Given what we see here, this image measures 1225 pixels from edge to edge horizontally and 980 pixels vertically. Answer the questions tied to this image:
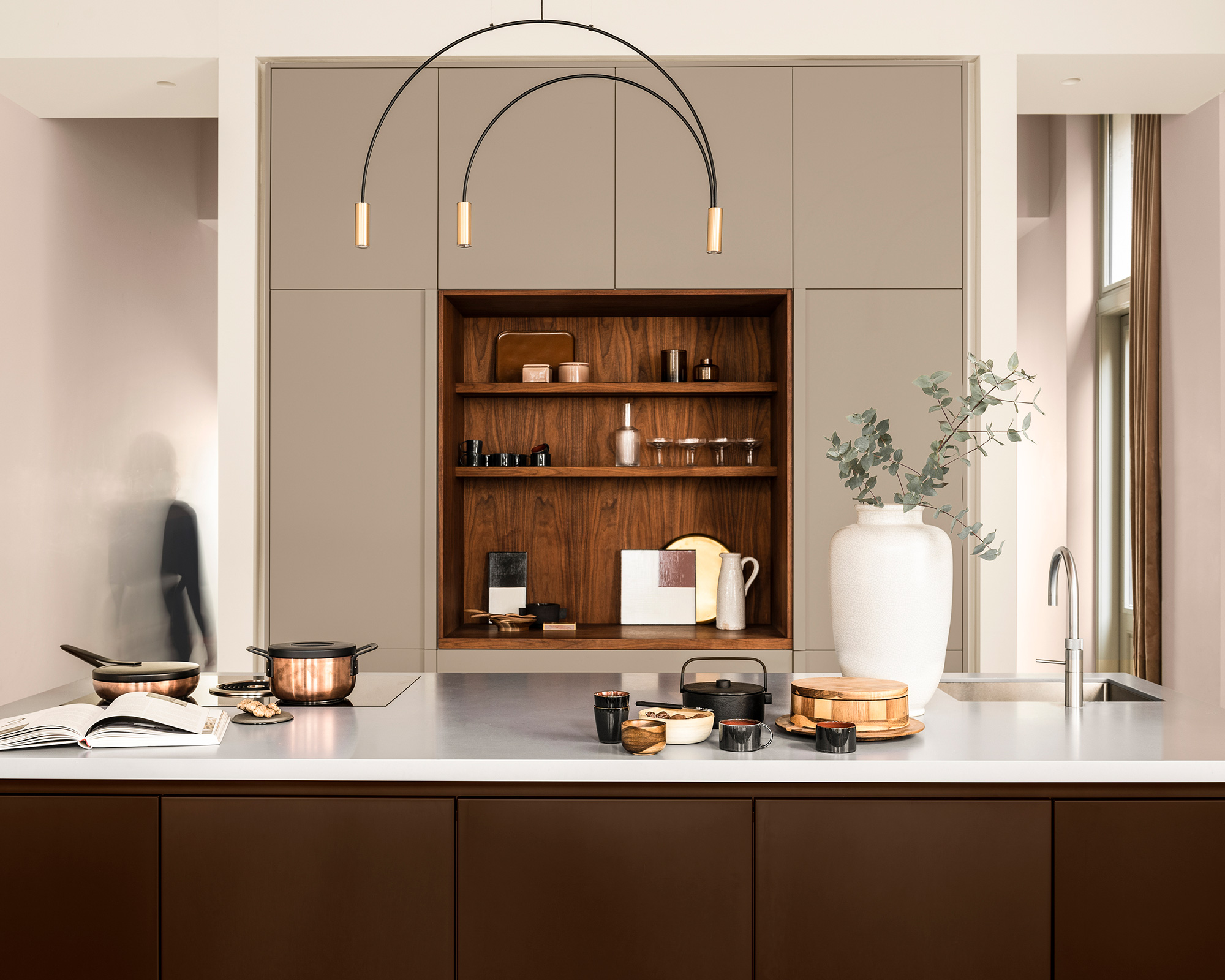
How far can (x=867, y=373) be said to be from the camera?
3490 millimetres

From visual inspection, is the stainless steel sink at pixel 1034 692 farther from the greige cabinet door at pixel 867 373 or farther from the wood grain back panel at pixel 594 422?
the wood grain back panel at pixel 594 422

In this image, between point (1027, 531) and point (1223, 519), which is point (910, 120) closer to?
point (1223, 519)

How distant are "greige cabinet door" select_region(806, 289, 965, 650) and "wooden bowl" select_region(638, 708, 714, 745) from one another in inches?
74.3

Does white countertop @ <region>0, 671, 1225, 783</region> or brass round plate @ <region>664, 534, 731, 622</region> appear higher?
brass round plate @ <region>664, 534, 731, 622</region>

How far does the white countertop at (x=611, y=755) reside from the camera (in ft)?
5.04

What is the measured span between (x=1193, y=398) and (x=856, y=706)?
2.98 metres

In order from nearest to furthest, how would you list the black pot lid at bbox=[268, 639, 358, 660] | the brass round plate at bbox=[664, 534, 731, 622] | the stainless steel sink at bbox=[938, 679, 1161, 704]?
1. the black pot lid at bbox=[268, 639, 358, 660]
2. the stainless steel sink at bbox=[938, 679, 1161, 704]
3. the brass round plate at bbox=[664, 534, 731, 622]

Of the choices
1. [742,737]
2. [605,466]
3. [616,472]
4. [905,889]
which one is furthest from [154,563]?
[905,889]

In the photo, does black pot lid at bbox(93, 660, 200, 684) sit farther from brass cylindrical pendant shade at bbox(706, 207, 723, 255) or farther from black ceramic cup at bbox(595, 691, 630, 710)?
brass cylindrical pendant shade at bbox(706, 207, 723, 255)

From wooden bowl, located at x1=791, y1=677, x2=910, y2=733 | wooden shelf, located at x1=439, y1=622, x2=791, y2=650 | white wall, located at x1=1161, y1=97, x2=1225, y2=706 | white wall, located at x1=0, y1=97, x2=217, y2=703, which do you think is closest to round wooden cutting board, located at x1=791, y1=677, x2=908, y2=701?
wooden bowl, located at x1=791, y1=677, x2=910, y2=733

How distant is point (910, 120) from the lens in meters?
3.49

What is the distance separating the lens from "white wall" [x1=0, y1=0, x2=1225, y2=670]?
3.45m

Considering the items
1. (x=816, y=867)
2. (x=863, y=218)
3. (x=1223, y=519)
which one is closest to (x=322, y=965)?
(x=816, y=867)

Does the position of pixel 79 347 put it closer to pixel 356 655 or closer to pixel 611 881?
pixel 356 655
